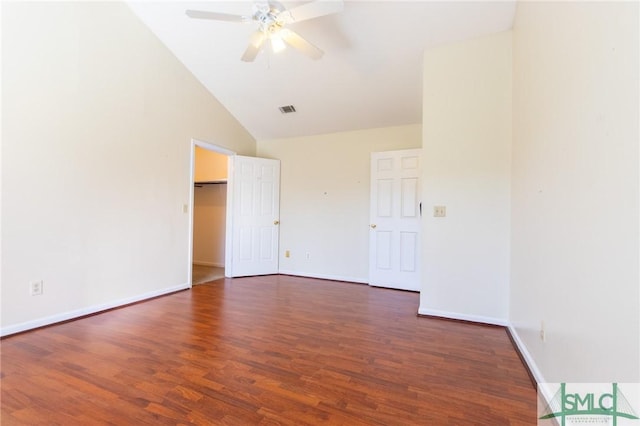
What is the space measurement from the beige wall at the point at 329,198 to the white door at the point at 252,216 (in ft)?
0.54

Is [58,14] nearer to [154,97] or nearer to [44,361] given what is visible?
[154,97]

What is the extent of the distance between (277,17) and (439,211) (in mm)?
2248

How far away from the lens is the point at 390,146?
4328 millimetres

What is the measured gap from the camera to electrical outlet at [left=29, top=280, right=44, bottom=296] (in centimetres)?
246

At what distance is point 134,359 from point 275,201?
10.7ft

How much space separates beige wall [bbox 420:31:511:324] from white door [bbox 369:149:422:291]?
1051 mm

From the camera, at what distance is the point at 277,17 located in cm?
221

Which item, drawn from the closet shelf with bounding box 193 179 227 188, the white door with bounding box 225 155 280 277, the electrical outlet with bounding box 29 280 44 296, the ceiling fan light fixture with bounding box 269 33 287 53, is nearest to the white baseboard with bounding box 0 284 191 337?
the electrical outlet with bounding box 29 280 44 296

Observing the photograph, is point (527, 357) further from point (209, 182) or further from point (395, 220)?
point (209, 182)

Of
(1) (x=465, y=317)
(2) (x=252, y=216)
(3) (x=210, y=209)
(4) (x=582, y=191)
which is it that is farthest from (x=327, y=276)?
(4) (x=582, y=191)

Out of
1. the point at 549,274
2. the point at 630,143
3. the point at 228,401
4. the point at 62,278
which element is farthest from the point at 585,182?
the point at 62,278

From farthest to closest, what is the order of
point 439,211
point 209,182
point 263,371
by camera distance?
1. point 209,182
2. point 439,211
3. point 263,371

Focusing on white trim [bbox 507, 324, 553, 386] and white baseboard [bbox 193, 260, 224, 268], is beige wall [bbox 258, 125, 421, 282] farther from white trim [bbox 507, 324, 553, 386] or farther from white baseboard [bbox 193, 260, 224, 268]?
white trim [bbox 507, 324, 553, 386]

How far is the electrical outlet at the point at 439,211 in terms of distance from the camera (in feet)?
9.41
